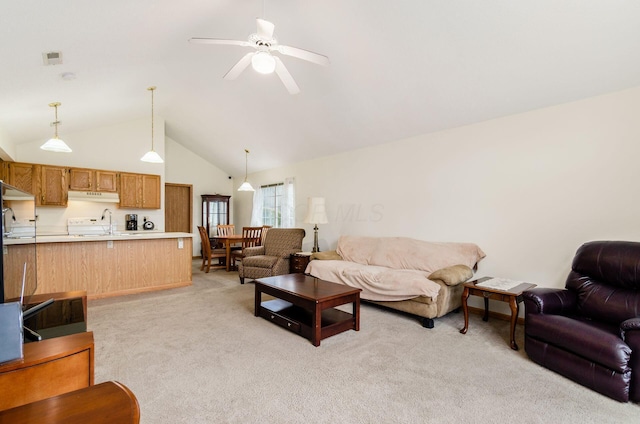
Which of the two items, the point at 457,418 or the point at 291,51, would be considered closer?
the point at 457,418

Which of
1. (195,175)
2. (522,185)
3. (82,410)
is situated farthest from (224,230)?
(82,410)

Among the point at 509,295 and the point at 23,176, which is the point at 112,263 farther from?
the point at 509,295

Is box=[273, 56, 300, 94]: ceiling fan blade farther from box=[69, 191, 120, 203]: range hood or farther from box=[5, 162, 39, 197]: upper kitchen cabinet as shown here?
box=[5, 162, 39, 197]: upper kitchen cabinet

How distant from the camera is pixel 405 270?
3979 millimetres

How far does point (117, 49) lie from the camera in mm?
3088

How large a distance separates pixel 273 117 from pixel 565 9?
3.94 m

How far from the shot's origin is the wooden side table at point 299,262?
16.6 ft

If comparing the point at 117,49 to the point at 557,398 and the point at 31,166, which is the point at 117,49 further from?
the point at 557,398

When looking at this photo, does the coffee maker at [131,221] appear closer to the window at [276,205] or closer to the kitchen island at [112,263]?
the kitchen island at [112,263]

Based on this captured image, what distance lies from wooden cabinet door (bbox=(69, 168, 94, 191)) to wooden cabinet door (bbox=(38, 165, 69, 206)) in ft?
0.30

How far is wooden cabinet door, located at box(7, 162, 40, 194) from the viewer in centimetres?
Result: 509

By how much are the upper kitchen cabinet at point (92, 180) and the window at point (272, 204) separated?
315 cm

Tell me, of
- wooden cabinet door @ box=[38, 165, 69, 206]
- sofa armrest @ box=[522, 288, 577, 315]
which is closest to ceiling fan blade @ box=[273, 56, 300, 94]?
sofa armrest @ box=[522, 288, 577, 315]

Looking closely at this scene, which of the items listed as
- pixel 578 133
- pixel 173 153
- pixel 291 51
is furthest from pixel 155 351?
pixel 173 153
